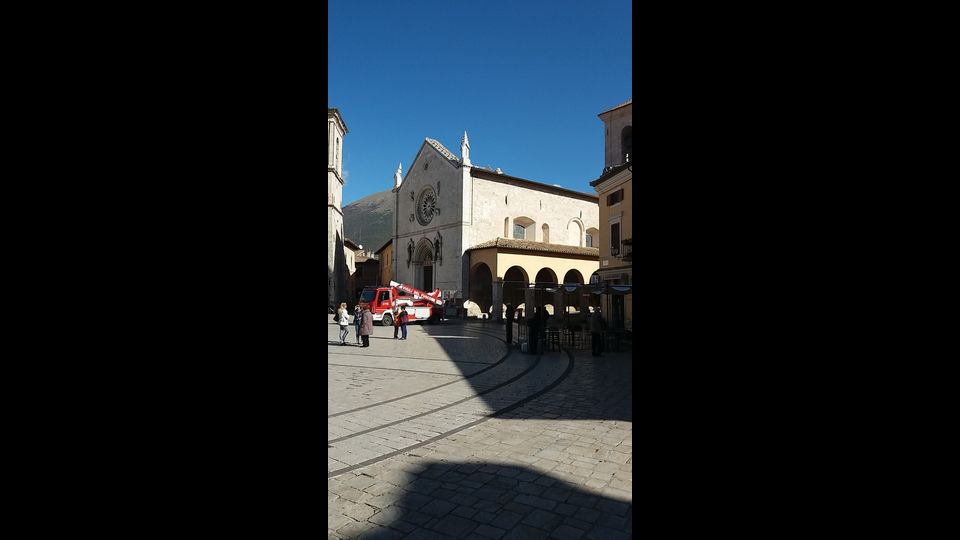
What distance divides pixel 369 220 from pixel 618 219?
138 meters

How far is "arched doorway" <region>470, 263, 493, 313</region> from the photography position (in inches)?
1166

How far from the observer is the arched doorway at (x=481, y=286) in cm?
2961

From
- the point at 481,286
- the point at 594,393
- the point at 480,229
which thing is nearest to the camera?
the point at 594,393

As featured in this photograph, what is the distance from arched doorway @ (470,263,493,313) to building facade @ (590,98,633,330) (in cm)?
913

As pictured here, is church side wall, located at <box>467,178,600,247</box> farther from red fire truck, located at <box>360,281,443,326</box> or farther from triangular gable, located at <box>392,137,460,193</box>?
red fire truck, located at <box>360,281,443,326</box>

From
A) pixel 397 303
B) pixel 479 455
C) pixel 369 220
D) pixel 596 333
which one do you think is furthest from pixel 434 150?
pixel 369 220

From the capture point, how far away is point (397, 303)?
23266 mm

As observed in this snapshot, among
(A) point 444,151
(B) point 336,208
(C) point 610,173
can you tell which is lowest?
(C) point 610,173

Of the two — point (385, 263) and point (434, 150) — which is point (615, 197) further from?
point (385, 263)
